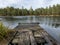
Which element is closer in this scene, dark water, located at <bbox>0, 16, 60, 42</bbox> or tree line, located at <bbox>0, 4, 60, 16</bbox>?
dark water, located at <bbox>0, 16, 60, 42</bbox>

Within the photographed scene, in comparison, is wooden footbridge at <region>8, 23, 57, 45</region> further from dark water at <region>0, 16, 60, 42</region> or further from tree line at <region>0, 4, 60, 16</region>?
tree line at <region>0, 4, 60, 16</region>

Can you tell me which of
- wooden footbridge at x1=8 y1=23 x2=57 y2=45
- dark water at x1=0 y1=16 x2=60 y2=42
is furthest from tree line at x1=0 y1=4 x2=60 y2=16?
wooden footbridge at x1=8 y1=23 x2=57 y2=45

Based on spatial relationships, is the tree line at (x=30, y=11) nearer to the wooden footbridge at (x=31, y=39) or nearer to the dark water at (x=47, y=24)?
the dark water at (x=47, y=24)

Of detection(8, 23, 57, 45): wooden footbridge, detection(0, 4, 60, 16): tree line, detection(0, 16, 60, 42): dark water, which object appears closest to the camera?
detection(8, 23, 57, 45): wooden footbridge

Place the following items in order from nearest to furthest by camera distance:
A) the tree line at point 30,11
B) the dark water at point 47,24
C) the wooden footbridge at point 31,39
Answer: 1. the wooden footbridge at point 31,39
2. the dark water at point 47,24
3. the tree line at point 30,11

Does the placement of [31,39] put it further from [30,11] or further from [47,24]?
[30,11]

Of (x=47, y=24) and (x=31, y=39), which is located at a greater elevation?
(x=31, y=39)

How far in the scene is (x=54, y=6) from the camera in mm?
91438

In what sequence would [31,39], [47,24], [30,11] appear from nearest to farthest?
[31,39], [47,24], [30,11]

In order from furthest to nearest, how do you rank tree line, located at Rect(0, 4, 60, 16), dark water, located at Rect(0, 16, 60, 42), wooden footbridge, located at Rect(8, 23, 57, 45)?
tree line, located at Rect(0, 4, 60, 16) → dark water, located at Rect(0, 16, 60, 42) → wooden footbridge, located at Rect(8, 23, 57, 45)

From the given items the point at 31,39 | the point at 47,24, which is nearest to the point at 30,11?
the point at 47,24

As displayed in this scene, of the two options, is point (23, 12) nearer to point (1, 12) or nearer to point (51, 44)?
point (1, 12)

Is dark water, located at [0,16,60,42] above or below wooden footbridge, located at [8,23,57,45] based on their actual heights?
below

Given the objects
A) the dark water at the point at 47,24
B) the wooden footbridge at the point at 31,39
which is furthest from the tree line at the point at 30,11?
the wooden footbridge at the point at 31,39
